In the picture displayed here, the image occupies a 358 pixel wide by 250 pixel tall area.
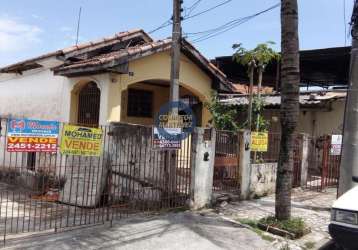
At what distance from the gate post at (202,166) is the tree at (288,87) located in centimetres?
181

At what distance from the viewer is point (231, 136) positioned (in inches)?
396

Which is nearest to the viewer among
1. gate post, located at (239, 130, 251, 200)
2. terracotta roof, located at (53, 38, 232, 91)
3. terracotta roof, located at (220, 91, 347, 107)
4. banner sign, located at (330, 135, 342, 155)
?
gate post, located at (239, 130, 251, 200)

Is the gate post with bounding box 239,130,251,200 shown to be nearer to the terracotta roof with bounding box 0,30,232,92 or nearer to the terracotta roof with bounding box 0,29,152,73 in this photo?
the terracotta roof with bounding box 0,30,232,92

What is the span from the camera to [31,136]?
21.1ft

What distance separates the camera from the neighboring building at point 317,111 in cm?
1472

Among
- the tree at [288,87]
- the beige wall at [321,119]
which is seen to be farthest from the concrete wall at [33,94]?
the tree at [288,87]

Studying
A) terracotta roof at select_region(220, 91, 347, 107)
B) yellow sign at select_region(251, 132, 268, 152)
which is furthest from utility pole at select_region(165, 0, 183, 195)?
terracotta roof at select_region(220, 91, 347, 107)

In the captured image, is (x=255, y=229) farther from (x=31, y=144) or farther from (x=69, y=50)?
(x=69, y=50)

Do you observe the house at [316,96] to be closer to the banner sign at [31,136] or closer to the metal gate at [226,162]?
the metal gate at [226,162]

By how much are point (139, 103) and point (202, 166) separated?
6.62m

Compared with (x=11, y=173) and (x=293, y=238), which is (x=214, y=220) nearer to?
(x=293, y=238)

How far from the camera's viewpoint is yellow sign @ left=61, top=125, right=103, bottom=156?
6.96 m

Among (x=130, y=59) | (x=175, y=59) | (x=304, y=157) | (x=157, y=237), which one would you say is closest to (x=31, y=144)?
(x=157, y=237)

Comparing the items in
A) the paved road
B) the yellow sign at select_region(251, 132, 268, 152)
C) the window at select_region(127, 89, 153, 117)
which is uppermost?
the window at select_region(127, 89, 153, 117)
